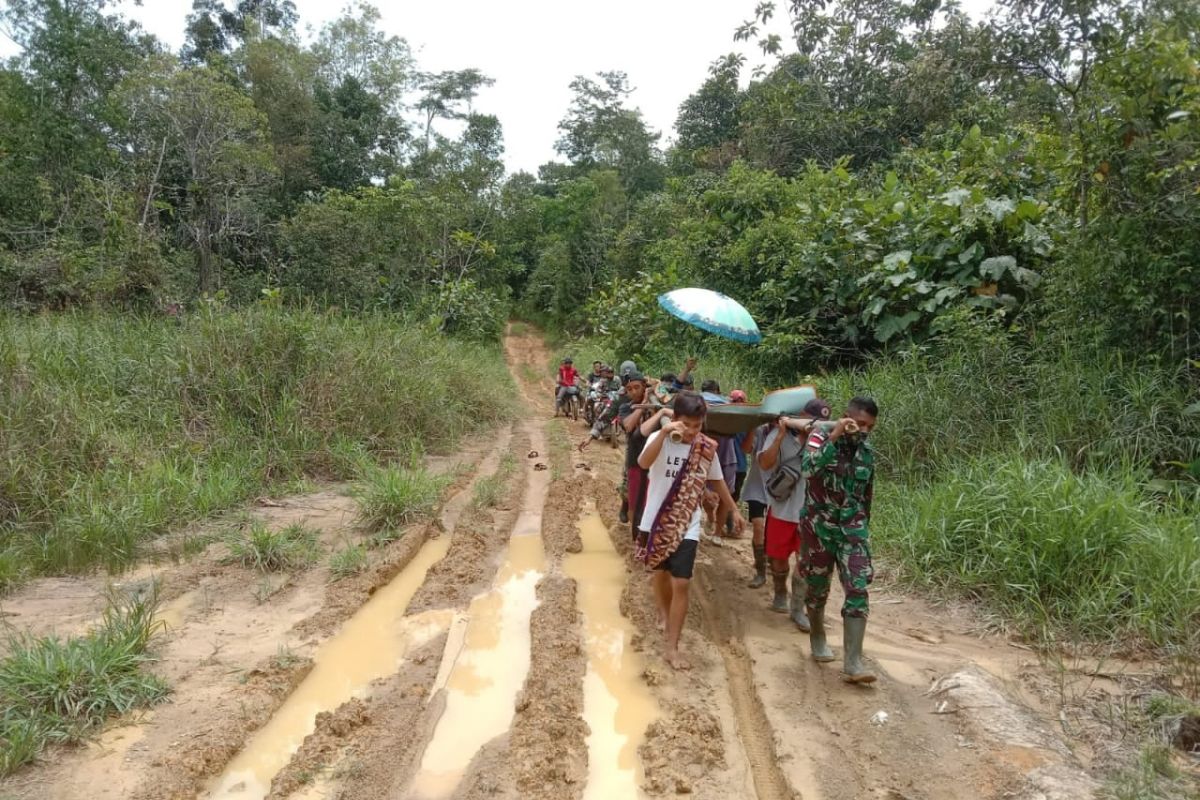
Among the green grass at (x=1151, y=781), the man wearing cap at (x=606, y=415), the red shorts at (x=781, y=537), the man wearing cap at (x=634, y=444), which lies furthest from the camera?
the man wearing cap at (x=606, y=415)

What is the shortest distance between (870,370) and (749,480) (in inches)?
160

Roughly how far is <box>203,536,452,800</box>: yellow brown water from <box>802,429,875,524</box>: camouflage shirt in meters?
2.61

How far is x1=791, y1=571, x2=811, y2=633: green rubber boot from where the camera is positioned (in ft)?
15.2

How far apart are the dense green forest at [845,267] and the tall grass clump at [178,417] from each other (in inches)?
1.7

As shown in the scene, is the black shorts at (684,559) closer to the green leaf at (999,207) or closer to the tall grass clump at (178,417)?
the tall grass clump at (178,417)

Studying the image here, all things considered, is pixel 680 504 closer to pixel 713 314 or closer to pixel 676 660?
pixel 676 660

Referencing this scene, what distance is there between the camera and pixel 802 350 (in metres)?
10.1

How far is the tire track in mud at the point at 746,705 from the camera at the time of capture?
316 centimetres

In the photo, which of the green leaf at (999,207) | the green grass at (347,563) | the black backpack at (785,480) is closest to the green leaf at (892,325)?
the green leaf at (999,207)

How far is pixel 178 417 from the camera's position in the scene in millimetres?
7695

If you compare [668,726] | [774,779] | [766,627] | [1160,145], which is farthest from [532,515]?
[1160,145]

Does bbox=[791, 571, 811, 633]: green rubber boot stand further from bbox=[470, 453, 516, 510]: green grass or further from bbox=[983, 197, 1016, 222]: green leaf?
bbox=[983, 197, 1016, 222]: green leaf

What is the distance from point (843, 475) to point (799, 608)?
122 cm

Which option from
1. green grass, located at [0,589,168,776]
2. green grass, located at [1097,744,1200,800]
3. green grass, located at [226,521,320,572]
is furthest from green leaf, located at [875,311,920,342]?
green grass, located at [0,589,168,776]
